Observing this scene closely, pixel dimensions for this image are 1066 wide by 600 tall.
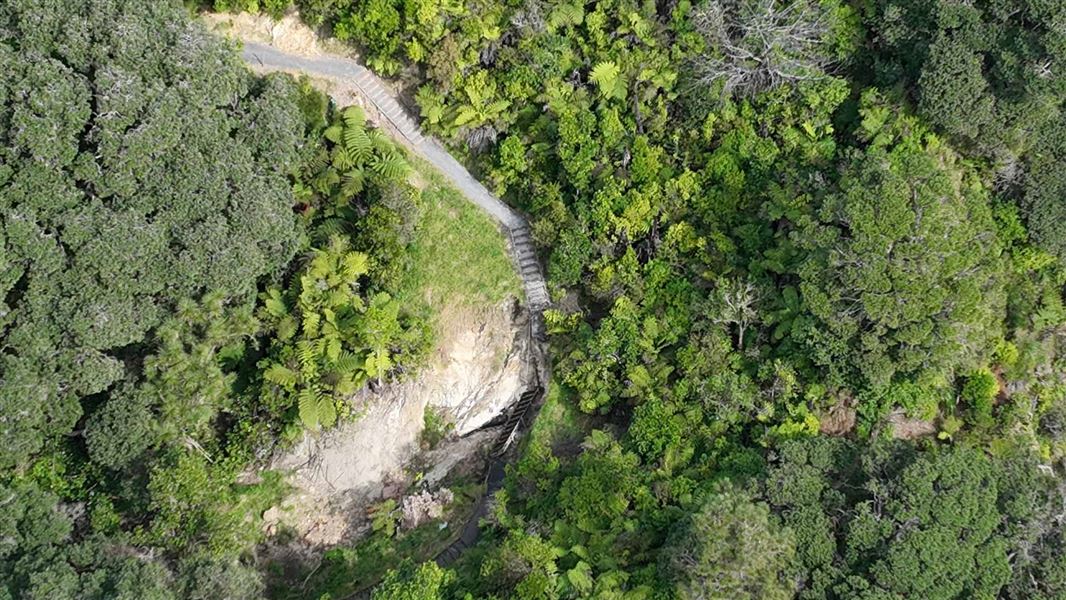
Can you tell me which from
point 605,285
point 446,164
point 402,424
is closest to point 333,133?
point 446,164

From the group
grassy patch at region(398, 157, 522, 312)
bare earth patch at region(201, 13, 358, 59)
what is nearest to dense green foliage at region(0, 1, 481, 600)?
grassy patch at region(398, 157, 522, 312)

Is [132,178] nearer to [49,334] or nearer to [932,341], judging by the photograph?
[49,334]

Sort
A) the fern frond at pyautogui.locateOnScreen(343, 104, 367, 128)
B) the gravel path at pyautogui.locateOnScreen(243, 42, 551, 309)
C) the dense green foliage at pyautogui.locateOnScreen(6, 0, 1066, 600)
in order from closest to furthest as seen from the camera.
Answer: the dense green foliage at pyautogui.locateOnScreen(6, 0, 1066, 600)
the fern frond at pyautogui.locateOnScreen(343, 104, 367, 128)
the gravel path at pyautogui.locateOnScreen(243, 42, 551, 309)

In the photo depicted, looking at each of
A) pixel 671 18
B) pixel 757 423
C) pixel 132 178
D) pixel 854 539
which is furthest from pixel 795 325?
pixel 132 178

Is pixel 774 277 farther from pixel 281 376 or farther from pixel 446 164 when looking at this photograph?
pixel 281 376

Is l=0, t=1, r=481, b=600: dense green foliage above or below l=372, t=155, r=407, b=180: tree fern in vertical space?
below

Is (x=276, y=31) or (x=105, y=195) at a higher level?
(x=276, y=31)

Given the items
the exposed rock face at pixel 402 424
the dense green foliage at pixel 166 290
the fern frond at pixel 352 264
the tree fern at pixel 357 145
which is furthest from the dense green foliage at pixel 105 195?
the exposed rock face at pixel 402 424

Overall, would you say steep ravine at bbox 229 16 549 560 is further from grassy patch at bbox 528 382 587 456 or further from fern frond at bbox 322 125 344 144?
fern frond at bbox 322 125 344 144
